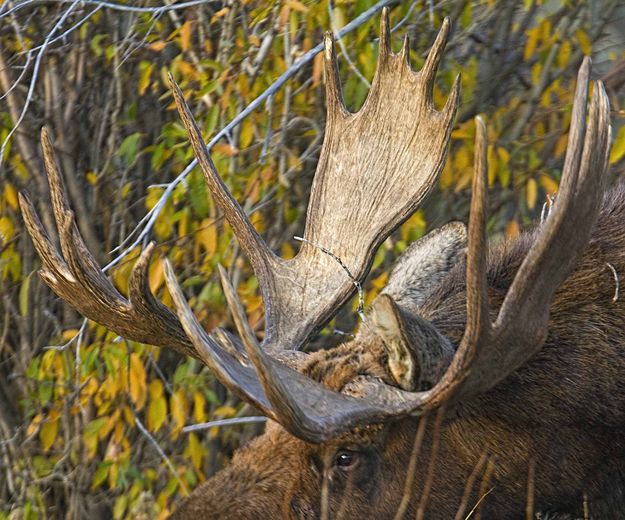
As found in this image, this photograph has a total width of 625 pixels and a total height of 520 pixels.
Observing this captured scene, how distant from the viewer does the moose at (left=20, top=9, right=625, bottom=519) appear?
253cm

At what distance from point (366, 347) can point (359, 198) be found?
0.64 m

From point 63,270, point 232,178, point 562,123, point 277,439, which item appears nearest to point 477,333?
point 277,439

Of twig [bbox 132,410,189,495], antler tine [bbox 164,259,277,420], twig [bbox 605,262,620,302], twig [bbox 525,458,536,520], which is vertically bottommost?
twig [bbox 132,410,189,495]

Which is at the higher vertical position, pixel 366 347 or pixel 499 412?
pixel 366 347

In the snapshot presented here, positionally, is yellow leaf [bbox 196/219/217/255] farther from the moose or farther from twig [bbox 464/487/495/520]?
twig [bbox 464/487/495/520]

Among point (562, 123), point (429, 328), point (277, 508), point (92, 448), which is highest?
point (429, 328)


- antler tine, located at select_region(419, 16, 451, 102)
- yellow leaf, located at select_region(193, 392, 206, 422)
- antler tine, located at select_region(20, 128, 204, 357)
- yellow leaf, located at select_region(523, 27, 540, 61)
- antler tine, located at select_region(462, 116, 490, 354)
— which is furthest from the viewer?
yellow leaf, located at select_region(523, 27, 540, 61)

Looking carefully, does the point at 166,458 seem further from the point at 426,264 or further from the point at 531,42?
the point at 531,42

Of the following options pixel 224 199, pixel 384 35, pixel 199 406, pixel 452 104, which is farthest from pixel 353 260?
pixel 199 406

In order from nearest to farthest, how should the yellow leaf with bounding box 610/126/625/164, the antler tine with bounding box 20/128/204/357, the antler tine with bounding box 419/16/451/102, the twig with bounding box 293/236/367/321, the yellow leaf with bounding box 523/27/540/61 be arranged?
1. the antler tine with bounding box 20/128/204/357
2. the antler tine with bounding box 419/16/451/102
3. the twig with bounding box 293/236/367/321
4. the yellow leaf with bounding box 610/126/625/164
5. the yellow leaf with bounding box 523/27/540/61

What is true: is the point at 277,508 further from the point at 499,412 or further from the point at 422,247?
the point at 422,247

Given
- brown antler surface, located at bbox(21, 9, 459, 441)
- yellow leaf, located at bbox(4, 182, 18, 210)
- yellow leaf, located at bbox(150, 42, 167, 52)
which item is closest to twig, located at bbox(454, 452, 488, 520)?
brown antler surface, located at bbox(21, 9, 459, 441)

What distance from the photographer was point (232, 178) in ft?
15.4

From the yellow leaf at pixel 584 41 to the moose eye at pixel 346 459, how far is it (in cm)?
273
